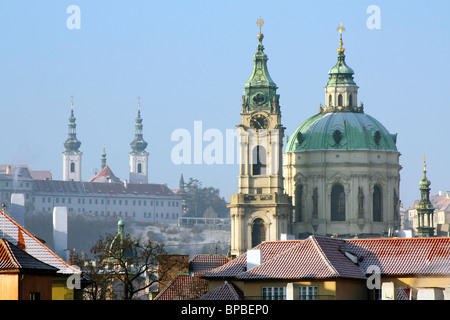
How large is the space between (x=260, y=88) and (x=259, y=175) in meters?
8.56

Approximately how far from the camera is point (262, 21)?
148 meters

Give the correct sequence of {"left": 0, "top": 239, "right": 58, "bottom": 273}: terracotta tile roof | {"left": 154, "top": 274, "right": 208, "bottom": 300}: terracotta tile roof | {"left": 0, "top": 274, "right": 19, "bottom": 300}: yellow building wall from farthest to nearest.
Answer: {"left": 154, "top": 274, "right": 208, "bottom": 300}: terracotta tile roof → {"left": 0, "top": 239, "right": 58, "bottom": 273}: terracotta tile roof → {"left": 0, "top": 274, "right": 19, "bottom": 300}: yellow building wall

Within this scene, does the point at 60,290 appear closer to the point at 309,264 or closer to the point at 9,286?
the point at 9,286

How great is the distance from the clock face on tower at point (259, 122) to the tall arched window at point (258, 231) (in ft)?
28.3

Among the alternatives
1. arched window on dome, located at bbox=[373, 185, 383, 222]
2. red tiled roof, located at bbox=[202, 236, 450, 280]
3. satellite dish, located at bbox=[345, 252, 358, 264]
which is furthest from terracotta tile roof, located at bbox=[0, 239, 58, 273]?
arched window on dome, located at bbox=[373, 185, 383, 222]

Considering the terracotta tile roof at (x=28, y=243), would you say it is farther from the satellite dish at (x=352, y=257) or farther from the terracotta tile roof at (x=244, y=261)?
the satellite dish at (x=352, y=257)

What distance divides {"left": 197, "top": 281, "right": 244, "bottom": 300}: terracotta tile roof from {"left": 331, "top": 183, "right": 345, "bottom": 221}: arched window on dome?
8687 cm

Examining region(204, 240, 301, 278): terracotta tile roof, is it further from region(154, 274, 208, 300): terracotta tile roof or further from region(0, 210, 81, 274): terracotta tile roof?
region(0, 210, 81, 274): terracotta tile roof

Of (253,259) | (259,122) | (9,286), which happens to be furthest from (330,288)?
(259,122)

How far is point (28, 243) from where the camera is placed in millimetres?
48219

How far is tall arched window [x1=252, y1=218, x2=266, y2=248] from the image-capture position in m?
138

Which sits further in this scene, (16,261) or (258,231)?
(258,231)
